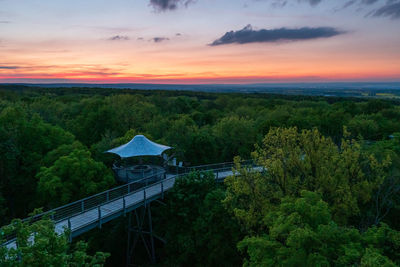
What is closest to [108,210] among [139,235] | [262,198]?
[139,235]

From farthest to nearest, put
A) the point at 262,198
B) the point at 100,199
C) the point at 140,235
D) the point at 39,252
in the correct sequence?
the point at 140,235 → the point at 100,199 → the point at 262,198 → the point at 39,252

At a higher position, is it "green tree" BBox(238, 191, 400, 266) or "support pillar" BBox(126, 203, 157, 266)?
"green tree" BBox(238, 191, 400, 266)

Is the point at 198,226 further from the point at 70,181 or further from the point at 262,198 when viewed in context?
the point at 70,181

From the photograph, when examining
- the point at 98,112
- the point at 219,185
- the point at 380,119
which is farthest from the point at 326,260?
the point at 380,119

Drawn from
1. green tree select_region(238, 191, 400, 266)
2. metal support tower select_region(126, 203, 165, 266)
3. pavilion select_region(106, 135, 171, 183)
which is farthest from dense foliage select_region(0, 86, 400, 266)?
pavilion select_region(106, 135, 171, 183)

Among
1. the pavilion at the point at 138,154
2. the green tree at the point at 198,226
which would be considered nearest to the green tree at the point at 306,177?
the green tree at the point at 198,226

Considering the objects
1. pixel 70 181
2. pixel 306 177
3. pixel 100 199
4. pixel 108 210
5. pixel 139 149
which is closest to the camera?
pixel 306 177

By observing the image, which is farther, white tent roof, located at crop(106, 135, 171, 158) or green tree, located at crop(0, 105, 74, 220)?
green tree, located at crop(0, 105, 74, 220)

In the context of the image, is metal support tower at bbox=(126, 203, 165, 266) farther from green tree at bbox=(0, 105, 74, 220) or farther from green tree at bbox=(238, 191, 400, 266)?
green tree at bbox=(238, 191, 400, 266)

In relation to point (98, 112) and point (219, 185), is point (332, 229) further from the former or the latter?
point (98, 112)
